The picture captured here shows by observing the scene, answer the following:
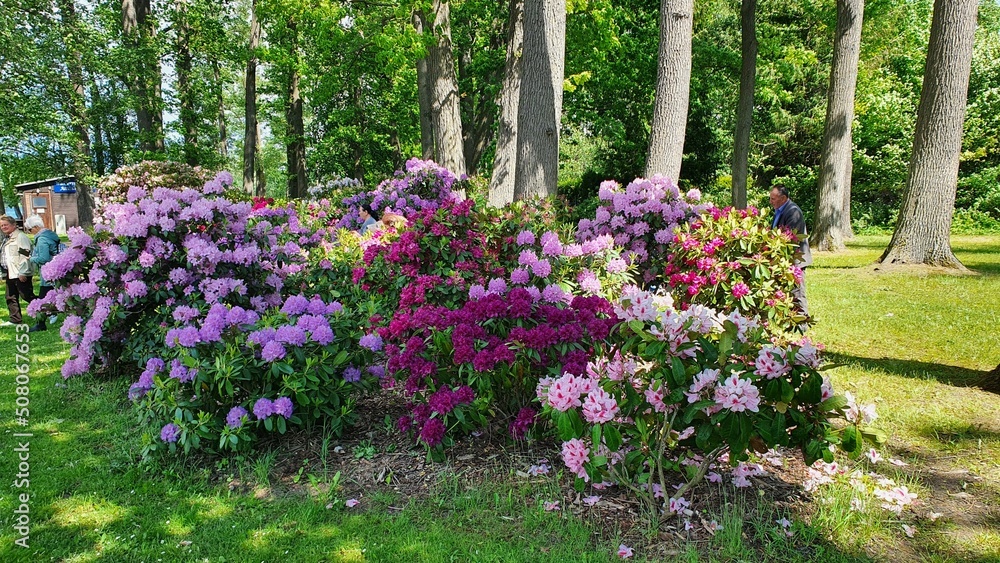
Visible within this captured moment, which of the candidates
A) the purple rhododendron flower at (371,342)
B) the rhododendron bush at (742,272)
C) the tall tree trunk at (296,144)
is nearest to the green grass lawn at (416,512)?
the purple rhododendron flower at (371,342)

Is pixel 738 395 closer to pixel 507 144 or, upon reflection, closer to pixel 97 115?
pixel 507 144

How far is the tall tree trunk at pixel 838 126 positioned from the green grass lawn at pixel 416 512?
30.2 ft

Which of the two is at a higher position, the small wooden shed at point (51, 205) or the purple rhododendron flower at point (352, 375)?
the small wooden shed at point (51, 205)

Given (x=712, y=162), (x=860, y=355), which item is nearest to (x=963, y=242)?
(x=712, y=162)

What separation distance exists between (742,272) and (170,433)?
4.44 metres

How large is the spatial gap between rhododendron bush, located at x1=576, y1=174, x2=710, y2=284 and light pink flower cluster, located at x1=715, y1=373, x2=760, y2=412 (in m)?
3.20

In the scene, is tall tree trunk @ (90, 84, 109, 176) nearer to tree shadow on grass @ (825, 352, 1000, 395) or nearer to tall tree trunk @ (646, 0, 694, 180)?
tall tree trunk @ (646, 0, 694, 180)

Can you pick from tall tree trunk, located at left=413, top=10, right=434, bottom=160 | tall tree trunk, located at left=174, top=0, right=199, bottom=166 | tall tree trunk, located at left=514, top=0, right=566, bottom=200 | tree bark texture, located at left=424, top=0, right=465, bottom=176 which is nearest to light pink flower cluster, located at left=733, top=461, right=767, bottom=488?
tall tree trunk, located at left=514, top=0, right=566, bottom=200

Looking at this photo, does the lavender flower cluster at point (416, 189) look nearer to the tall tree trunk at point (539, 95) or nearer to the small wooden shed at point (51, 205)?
the tall tree trunk at point (539, 95)

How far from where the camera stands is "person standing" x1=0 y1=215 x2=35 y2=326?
767cm

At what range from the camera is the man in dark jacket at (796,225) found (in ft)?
17.9

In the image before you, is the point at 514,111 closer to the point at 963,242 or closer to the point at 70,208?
the point at 963,242

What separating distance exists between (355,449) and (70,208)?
43.7 meters

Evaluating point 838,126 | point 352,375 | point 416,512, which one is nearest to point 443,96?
point 838,126
